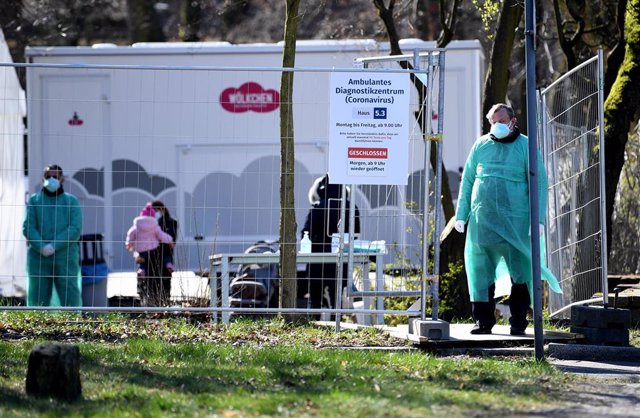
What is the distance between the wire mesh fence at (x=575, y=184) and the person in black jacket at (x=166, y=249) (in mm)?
3575

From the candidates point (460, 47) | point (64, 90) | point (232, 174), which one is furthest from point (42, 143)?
point (460, 47)

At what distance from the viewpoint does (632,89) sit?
12.2m

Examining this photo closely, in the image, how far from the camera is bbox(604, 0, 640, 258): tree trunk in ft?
40.0

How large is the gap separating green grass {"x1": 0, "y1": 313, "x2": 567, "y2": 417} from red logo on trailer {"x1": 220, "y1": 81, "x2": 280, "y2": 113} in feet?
23.3

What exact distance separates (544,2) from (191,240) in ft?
27.9

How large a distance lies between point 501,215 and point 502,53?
3.94 metres

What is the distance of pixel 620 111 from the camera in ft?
40.1

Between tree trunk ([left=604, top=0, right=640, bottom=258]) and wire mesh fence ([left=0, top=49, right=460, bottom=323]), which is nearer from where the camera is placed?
wire mesh fence ([left=0, top=49, right=460, bottom=323])

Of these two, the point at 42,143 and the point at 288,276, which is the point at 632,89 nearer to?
the point at 288,276

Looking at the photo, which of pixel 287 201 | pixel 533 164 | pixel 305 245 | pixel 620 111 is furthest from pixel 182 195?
pixel 533 164

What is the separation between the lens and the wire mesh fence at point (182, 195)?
34.8 ft

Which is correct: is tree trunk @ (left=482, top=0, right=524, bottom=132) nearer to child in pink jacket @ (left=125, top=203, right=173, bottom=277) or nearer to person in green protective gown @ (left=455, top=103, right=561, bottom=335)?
person in green protective gown @ (left=455, top=103, right=561, bottom=335)

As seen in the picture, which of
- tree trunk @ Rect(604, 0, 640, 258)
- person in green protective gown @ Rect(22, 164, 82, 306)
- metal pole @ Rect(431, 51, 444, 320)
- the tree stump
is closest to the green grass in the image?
the tree stump

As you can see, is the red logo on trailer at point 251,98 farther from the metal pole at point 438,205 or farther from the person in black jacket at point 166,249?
the metal pole at point 438,205
